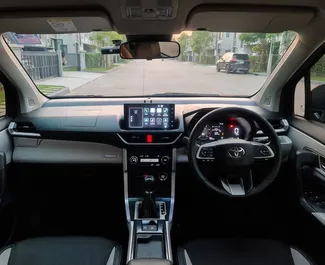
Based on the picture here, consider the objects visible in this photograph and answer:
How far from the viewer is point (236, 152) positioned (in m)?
2.00

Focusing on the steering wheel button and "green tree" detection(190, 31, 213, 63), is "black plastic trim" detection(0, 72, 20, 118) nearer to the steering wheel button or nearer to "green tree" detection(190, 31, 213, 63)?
"green tree" detection(190, 31, 213, 63)

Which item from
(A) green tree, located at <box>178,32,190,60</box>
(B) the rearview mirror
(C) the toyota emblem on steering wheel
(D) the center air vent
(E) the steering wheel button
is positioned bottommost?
(E) the steering wheel button

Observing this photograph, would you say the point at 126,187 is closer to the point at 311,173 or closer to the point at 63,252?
the point at 63,252

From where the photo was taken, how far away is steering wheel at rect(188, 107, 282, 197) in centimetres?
197

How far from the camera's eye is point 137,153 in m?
2.60

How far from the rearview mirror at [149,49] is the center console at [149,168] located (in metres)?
0.38

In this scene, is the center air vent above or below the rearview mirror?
above

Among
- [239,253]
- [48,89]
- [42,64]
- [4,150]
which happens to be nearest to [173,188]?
[239,253]

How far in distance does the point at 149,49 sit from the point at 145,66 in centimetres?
44

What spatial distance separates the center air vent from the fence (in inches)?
52.9

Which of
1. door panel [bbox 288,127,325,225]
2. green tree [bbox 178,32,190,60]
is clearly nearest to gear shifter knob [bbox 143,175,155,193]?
green tree [bbox 178,32,190,60]

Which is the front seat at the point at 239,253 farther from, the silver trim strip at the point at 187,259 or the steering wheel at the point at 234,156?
the steering wheel at the point at 234,156

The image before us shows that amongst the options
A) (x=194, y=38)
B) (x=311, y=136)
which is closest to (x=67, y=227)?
(x=194, y=38)

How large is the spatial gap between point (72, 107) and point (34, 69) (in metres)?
0.58
